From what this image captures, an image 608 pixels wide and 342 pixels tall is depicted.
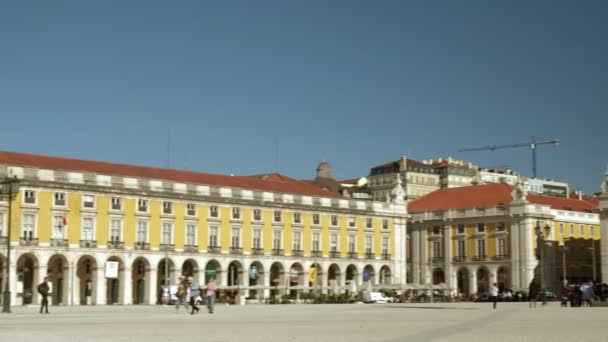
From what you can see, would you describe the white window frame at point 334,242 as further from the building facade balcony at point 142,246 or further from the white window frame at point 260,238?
the building facade balcony at point 142,246

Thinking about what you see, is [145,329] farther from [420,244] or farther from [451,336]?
[420,244]

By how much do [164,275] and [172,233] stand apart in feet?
12.0

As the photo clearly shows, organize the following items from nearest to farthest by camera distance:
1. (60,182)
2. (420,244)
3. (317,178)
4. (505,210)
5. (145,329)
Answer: (145,329)
(60,182)
(505,210)
(420,244)
(317,178)

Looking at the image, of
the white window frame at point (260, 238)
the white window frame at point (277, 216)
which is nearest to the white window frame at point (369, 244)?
the white window frame at point (277, 216)

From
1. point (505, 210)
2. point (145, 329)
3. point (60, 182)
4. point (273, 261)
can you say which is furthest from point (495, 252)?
point (145, 329)

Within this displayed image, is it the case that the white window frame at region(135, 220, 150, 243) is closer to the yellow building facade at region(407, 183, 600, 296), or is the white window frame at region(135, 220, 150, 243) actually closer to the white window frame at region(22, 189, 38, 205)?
the white window frame at region(22, 189, 38, 205)

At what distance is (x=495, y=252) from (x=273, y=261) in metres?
27.3

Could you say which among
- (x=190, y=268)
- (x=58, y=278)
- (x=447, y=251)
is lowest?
(x=58, y=278)

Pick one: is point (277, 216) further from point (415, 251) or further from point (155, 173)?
point (415, 251)

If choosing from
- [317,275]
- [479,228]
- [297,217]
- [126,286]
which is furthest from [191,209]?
[479,228]

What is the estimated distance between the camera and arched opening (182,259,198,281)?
94.4 metres

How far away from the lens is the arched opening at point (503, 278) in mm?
113375

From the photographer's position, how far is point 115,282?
89.5m

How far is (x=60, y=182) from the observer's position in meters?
84.2
